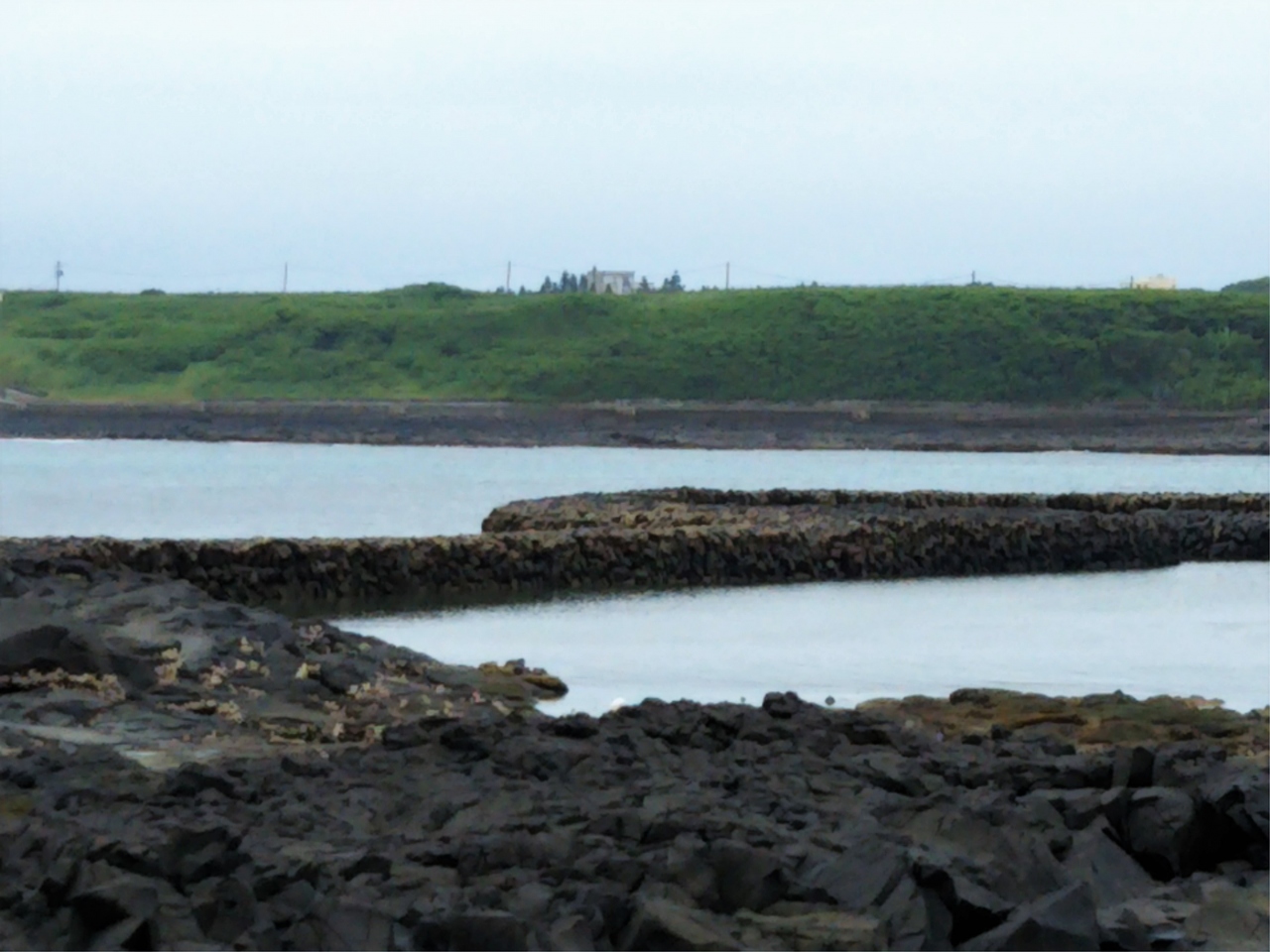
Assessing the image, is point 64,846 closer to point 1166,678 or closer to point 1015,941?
point 1015,941

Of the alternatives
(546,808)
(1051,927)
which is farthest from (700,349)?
(1051,927)

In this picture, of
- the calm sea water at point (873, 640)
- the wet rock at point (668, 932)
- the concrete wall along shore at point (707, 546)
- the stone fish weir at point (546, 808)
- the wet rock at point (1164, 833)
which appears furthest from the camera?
the concrete wall along shore at point (707, 546)

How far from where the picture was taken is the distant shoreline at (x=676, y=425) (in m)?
65.9

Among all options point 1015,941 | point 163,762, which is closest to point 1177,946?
point 1015,941

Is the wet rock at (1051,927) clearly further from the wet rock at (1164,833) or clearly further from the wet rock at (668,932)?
the wet rock at (1164,833)

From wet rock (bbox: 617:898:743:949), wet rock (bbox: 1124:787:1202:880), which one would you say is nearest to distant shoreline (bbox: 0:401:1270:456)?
wet rock (bbox: 1124:787:1202:880)

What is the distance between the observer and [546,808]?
21.1ft

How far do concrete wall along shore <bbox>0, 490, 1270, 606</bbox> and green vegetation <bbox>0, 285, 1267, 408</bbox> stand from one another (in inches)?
1908

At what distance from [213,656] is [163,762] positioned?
9.42ft

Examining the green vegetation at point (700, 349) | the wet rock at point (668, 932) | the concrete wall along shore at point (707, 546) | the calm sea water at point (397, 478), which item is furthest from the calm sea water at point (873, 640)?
the green vegetation at point (700, 349)

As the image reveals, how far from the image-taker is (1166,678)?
46.3 feet

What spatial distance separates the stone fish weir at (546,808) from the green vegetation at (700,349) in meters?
67.1

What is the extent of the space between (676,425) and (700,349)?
1479 cm

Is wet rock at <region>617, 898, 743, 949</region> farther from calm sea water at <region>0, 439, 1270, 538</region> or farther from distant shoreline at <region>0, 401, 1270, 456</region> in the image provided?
distant shoreline at <region>0, 401, 1270, 456</region>
